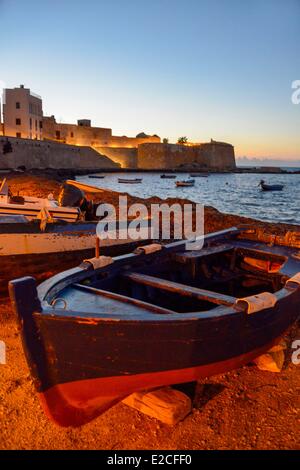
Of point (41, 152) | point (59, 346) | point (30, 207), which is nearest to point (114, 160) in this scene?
point (41, 152)

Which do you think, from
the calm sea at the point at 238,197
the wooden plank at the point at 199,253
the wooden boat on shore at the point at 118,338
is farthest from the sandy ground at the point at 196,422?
the calm sea at the point at 238,197

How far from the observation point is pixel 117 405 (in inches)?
165

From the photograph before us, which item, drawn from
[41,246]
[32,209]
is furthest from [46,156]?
[41,246]

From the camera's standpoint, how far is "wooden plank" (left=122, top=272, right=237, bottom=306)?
414cm

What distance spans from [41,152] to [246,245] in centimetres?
5902

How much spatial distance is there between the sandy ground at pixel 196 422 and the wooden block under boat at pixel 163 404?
128 millimetres

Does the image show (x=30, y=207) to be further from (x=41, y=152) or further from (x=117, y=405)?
(x=41, y=152)

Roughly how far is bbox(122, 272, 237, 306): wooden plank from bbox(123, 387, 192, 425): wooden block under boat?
106 cm

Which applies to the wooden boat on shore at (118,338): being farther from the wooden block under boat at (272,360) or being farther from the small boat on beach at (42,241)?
the small boat on beach at (42,241)

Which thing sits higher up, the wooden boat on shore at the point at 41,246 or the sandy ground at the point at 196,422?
the wooden boat on shore at the point at 41,246

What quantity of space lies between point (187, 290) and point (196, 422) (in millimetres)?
1407

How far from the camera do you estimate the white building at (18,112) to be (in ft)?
207

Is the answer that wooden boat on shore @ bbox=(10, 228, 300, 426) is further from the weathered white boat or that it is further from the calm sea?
the calm sea

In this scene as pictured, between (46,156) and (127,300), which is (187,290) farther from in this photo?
(46,156)
